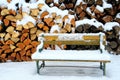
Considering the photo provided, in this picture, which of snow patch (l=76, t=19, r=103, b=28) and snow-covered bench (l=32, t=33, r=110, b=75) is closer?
snow-covered bench (l=32, t=33, r=110, b=75)

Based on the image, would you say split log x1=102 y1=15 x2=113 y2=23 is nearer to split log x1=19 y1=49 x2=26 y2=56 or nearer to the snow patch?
the snow patch

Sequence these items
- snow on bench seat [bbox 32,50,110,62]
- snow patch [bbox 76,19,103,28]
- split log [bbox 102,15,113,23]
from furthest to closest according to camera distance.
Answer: split log [bbox 102,15,113,23] → snow patch [bbox 76,19,103,28] → snow on bench seat [bbox 32,50,110,62]

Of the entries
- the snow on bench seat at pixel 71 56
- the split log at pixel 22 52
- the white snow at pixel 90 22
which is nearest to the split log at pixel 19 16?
the split log at pixel 22 52

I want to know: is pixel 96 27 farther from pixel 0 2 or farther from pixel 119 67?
pixel 0 2

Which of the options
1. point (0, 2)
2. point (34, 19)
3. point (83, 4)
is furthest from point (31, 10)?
point (83, 4)

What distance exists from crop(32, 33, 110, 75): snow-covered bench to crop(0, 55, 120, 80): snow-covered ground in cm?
17

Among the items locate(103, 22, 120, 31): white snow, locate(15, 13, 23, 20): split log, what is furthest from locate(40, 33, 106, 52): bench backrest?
locate(103, 22, 120, 31): white snow

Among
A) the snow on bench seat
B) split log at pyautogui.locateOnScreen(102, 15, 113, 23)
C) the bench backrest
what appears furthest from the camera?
split log at pyautogui.locateOnScreen(102, 15, 113, 23)

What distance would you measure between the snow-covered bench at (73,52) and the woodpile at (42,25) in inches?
28.9

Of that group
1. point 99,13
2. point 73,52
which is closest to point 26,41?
point 73,52

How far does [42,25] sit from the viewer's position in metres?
7.33

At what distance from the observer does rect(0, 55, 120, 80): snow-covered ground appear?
20.0 ft

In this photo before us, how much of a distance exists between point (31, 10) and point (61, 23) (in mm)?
712

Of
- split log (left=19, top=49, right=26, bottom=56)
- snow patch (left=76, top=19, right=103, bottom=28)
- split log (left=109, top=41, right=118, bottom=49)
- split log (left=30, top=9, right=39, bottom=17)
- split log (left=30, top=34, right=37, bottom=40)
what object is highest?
split log (left=30, top=9, right=39, bottom=17)
